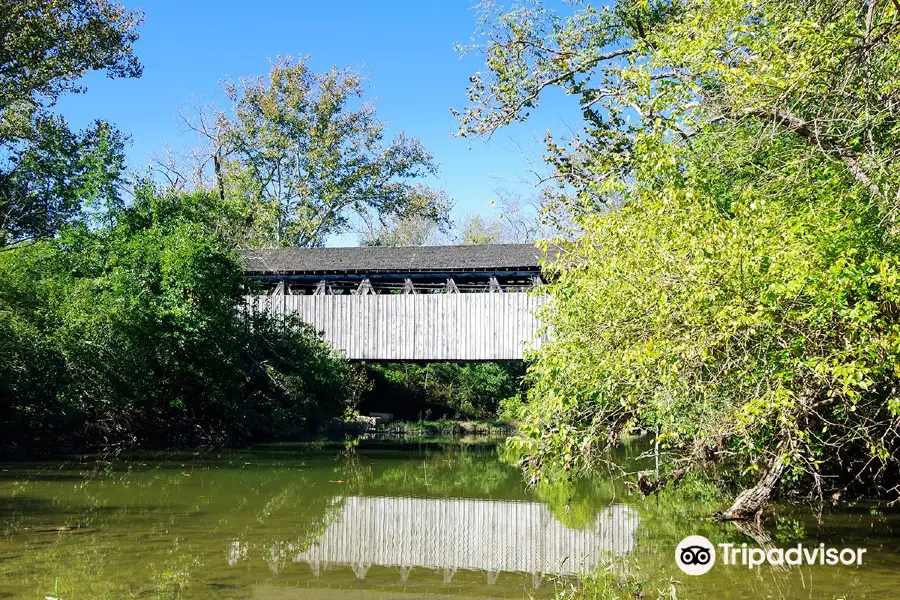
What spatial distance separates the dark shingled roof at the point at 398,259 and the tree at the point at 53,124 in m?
4.80

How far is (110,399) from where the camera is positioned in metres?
15.0

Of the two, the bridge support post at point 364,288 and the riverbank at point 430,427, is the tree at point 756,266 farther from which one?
the riverbank at point 430,427

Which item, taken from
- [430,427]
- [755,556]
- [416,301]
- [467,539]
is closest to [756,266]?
[755,556]

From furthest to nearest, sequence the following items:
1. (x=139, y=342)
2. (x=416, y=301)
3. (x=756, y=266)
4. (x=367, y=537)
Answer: (x=416, y=301) → (x=139, y=342) → (x=367, y=537) → (x=756, y=266)

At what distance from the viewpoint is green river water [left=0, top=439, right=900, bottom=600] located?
5.47 meters

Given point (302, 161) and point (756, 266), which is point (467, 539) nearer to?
point (756, 266)

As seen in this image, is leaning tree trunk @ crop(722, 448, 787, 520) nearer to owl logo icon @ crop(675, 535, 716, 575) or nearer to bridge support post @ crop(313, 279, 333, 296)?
owl logo icon @ crop(675, 535, 716, 575)

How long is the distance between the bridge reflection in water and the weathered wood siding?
11.3m

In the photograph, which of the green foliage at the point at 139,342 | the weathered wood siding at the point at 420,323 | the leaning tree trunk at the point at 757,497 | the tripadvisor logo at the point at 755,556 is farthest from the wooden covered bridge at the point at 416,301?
the tripadvisor logo at the point at 755,556

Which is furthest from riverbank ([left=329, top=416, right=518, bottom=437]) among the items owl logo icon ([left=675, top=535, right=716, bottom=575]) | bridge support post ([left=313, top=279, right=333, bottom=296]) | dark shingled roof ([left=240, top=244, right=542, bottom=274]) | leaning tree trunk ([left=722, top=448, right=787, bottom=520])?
owl logo icon ([left=675, top=535, right=716, bottom=575])

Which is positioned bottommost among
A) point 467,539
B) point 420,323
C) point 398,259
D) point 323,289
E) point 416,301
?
point 467,539

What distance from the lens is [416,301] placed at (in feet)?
69.6

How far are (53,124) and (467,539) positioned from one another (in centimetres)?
1334

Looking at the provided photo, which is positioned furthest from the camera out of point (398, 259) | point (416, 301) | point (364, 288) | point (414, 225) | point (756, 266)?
point (414, 225)
